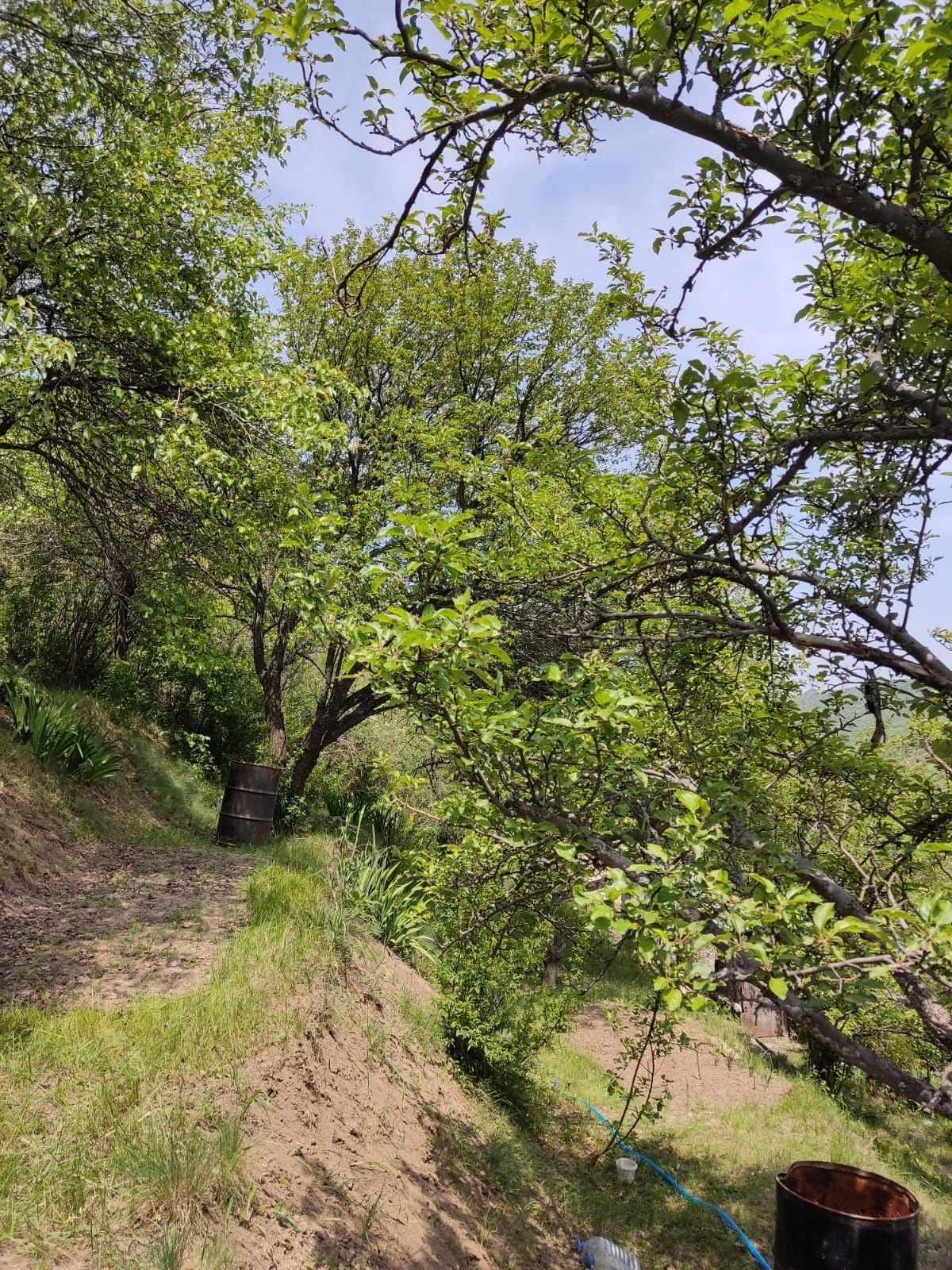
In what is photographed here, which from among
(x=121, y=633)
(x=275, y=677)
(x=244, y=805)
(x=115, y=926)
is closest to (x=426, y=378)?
(x=275, y=677)

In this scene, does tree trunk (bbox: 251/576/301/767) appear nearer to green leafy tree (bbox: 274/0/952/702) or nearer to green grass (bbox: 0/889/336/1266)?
green grass (bbox: 0/889/336/1266)

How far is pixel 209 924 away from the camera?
18.1 ft

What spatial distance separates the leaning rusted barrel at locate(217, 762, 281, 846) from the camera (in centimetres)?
937

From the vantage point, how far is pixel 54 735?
26.8 ft

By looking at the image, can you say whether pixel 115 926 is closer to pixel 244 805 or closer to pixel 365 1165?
pixel 365 1165

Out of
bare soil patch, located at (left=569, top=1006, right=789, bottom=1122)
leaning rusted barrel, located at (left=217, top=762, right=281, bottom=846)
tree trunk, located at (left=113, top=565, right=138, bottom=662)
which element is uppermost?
tree trunk, located at (left=113, top=565, right=138, bottom=662)

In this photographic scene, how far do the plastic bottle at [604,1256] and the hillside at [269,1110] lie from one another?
0.15 meters

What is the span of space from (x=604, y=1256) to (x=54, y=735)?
23.9 feet

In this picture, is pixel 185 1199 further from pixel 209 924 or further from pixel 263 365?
pixel 263 365

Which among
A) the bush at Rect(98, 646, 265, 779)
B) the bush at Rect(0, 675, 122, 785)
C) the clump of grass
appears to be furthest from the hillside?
the bush at Rect(98, 646, 265, 779)

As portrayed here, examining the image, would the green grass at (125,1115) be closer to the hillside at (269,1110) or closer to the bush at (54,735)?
the hillside at (269,1110)

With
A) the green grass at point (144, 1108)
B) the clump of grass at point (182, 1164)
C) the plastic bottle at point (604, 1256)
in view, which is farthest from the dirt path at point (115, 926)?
the plastic bottle at point (604, 1256)

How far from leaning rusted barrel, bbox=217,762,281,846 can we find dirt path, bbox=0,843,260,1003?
165cm

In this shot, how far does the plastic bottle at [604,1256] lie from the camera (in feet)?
14.3
